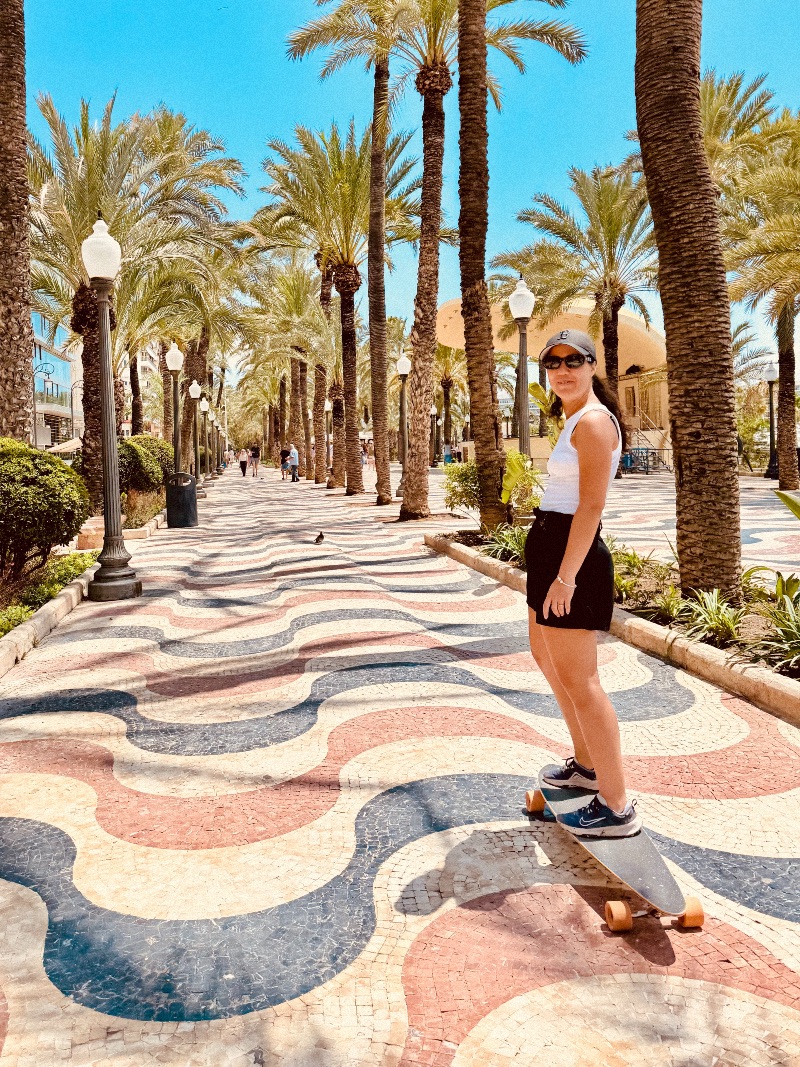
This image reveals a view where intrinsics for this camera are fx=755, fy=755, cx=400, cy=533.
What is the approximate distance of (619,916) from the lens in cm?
208

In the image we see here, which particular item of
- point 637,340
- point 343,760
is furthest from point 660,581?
point 637,340

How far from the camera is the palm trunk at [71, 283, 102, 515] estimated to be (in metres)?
13.3

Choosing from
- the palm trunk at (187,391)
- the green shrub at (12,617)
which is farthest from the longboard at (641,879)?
the palm trunk at (187,391)

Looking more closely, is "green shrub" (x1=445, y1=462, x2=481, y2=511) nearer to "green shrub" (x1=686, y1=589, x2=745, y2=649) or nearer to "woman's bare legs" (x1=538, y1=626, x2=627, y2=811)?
"green shrub" (x1=686, y1=589, x2=745, y2=649)

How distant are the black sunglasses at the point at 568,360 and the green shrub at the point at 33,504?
19.5ft

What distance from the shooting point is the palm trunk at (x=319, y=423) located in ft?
97.8

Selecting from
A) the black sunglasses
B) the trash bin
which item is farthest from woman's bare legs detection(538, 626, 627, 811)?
the trash bin

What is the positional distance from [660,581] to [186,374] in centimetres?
2660

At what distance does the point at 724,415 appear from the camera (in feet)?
17.0

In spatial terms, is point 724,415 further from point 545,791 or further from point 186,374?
point 186,374

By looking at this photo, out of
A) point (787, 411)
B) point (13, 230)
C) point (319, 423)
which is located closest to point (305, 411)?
point (319, 423)

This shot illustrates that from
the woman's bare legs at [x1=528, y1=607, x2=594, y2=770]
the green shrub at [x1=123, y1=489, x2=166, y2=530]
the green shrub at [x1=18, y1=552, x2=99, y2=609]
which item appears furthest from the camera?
the green shrub at [x1=123, y1=489, x2=166, y2=530]

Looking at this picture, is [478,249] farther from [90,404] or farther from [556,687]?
[556,687]

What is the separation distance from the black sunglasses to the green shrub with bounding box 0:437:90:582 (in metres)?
5.94
